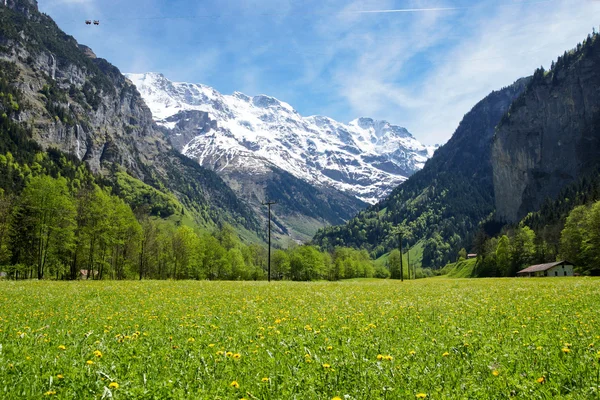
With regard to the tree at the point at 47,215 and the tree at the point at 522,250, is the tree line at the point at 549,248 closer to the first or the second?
the tree at the point at 522,250

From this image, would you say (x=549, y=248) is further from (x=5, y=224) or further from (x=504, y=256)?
(x=5, y=224)

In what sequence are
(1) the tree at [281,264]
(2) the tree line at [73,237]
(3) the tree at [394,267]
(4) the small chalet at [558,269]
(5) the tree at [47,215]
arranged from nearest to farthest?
(5) the tree at [47,215], (2) the tree line at [73,237], (4) the small chalet at [558,269], (1) the tree at [281,264], (3) the tree at [394,267]

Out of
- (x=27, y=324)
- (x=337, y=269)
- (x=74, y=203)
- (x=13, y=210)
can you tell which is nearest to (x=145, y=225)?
(x=74, y=203)

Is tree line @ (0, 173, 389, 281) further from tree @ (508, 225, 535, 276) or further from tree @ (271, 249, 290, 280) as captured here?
tree @ (508, 225, 535, 276)

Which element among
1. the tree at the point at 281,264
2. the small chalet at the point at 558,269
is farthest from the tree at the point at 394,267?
the small chalet at the point at 558,269

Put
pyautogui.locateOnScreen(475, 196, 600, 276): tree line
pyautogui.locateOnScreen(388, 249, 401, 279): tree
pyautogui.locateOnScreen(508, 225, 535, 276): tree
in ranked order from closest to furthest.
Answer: pyautogui.locateOnScreen(475, 196, 600, 276): tree line
pyautogui.locateOnScreen(508, 225, 535, 276): tree
pyautogui.locateOnScreen(388, 249, 401, 279): tree

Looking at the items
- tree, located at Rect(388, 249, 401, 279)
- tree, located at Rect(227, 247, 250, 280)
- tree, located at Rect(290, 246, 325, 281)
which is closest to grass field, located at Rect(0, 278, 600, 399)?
tree, located at Rect(227, 247, 250, 280)

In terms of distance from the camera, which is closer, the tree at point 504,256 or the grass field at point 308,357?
the grass field at point 308,357

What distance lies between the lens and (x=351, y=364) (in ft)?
22.5

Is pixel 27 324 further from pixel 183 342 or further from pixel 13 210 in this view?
pixel 13 210

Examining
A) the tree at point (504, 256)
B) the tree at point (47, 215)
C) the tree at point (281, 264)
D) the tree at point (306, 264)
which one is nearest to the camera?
the tree at point (47, 215)

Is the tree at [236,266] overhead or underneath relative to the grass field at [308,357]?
overhead

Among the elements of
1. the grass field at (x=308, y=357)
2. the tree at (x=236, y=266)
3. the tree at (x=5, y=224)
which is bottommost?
the grass field at (x=308, y=357)

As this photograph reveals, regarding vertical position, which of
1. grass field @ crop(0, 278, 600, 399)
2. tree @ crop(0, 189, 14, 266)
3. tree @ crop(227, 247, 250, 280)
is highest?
tree @ crop(0, 189, 14, 266)
